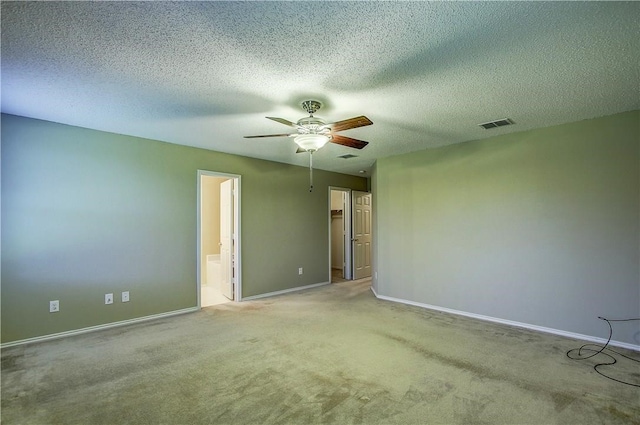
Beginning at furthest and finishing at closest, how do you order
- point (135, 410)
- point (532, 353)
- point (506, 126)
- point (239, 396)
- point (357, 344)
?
point (506, 126), point (357, 344), point (532, 353), point (239, 396), point (135, 410)

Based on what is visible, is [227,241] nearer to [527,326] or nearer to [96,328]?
[96,328]

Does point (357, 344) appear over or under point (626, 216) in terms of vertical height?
under

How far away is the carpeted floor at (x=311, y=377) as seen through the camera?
202 centimetres

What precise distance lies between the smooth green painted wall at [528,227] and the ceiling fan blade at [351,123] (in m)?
2.45

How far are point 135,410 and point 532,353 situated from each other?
3.44 m

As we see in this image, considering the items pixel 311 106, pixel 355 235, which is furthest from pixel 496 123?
pixel 355 235

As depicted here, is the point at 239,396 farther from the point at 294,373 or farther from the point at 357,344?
the point at 357,344

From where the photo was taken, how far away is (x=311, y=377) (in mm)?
2488

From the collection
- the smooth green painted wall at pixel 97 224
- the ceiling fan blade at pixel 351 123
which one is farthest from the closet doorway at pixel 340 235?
the ceiling fan blade at pixel 351 123

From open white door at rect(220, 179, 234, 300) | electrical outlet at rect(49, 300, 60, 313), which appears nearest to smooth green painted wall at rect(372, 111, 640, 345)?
open white door at rect(220, 179, 234, 300)

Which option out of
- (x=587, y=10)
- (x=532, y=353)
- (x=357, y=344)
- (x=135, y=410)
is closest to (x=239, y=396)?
(x=135, y=410)

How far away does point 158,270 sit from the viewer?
407cm

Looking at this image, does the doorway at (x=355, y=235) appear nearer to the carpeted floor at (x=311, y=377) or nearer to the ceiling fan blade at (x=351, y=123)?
the carpeted floor at (x=311, y=377)

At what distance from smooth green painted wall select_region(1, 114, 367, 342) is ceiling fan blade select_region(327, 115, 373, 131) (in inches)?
105
